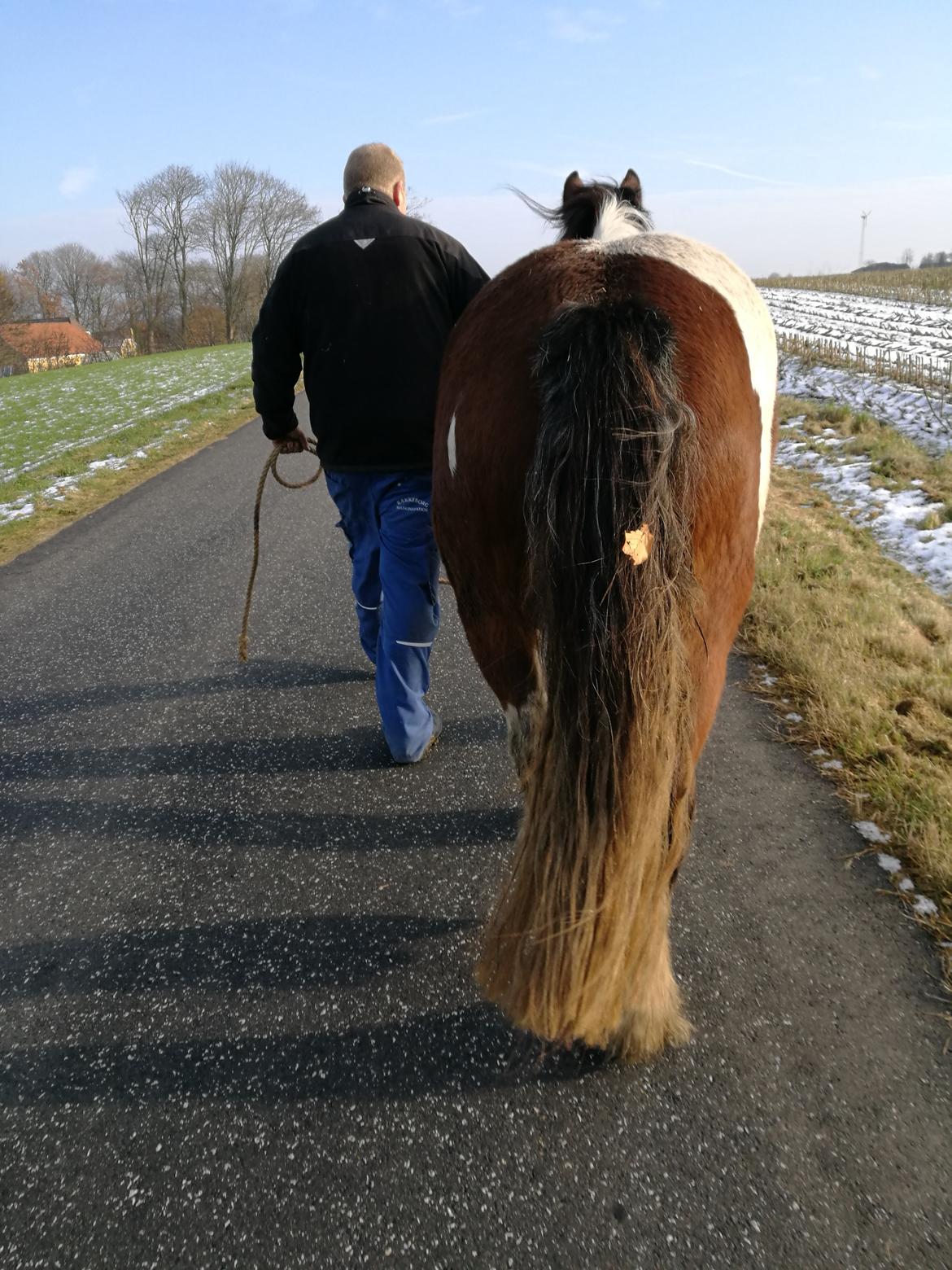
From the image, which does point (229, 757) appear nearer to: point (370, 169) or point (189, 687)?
point (189, 687)

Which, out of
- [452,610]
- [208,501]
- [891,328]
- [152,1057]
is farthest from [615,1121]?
[891,328]

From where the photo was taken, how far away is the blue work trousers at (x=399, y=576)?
281 centimetres

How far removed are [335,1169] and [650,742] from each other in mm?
1155

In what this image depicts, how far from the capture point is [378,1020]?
6.63ft

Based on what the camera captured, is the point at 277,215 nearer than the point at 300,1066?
No

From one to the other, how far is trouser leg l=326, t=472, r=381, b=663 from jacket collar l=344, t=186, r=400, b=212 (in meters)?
0.94

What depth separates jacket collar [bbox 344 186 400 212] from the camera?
270cm

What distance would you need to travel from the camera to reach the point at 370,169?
2787mm

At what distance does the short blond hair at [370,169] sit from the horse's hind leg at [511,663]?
1777mm

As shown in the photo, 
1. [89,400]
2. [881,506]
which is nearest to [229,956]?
[881,506]

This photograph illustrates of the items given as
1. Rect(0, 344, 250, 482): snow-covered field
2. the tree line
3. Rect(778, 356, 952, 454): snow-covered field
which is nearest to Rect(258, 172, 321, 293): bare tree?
the tree line

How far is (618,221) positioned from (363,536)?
1.48 metres

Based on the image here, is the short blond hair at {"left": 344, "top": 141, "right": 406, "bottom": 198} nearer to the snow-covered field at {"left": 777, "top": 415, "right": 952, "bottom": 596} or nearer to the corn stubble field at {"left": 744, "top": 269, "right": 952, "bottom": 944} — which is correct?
the corn stubble field at {"left": 744, "top": 269, "right": 952, "bottom": 944}

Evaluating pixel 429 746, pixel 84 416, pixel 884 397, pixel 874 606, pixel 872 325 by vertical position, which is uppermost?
pixel 872 325
